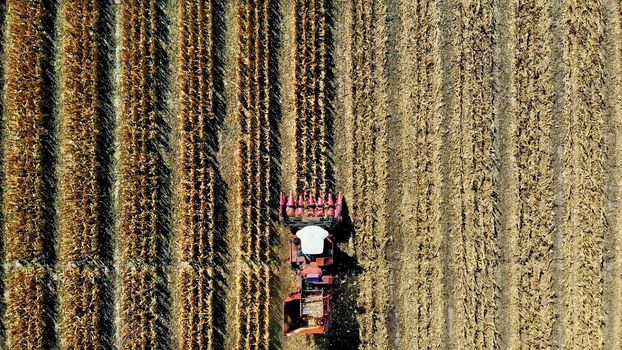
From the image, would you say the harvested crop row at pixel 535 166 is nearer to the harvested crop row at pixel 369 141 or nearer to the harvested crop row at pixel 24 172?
the harvested crop row at pixel 369 141

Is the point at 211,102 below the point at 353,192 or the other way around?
the other way around

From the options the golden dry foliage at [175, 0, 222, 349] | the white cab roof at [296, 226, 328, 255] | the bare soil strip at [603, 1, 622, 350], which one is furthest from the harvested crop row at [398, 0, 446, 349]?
the golden dry foliage at [175, 0, 222, 349]

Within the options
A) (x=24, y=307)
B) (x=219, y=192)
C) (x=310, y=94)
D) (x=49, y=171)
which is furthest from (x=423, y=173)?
(x=24, y=307)

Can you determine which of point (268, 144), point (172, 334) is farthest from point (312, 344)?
point (268, 144)

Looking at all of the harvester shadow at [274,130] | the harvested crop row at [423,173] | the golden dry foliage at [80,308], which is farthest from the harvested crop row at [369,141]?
the golden dry foliage at [80,308]

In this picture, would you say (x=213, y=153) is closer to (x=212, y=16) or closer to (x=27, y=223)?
(x=212, y=16)

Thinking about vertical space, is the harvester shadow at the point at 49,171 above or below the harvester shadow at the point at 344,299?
above

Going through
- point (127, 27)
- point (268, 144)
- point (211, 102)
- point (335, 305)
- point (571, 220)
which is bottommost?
point (335, 305)
